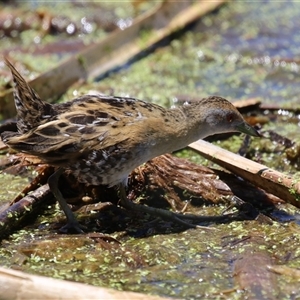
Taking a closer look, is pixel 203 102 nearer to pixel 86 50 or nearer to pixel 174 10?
pixel 86 50

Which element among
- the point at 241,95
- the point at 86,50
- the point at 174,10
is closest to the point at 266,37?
the point at 174,10

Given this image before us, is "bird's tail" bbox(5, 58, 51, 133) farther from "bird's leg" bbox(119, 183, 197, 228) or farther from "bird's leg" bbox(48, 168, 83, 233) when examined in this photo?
"bird's leg" bbox(119, 183, 197, 228)

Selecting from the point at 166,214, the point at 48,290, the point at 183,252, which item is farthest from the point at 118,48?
the point at 48,290

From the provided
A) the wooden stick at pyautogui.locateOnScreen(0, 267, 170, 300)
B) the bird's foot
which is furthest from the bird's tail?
the wooden stick at pyautogui.locateOnScreen(0, 267, 170, 300)

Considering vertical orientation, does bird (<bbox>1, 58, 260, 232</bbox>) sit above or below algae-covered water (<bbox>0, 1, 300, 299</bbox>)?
above

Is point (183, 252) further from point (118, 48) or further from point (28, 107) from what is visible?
point (118, 48)
